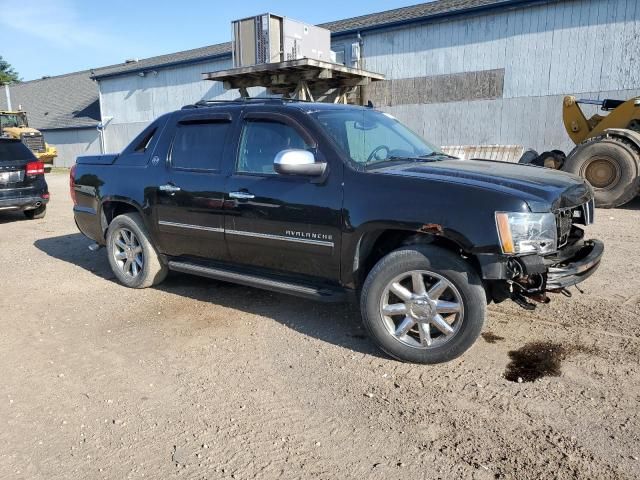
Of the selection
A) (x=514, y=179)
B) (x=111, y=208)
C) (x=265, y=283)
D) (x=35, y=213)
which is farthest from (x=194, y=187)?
(x=35, y=213)

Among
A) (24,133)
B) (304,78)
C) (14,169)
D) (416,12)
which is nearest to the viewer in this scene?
(14,169)

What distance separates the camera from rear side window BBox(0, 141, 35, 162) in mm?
9516

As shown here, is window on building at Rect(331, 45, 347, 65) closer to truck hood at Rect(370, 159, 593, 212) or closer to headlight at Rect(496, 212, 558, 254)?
truck hood at Rect(370, 159, 593, 212)

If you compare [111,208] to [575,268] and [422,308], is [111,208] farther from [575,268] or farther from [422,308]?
[575,268]

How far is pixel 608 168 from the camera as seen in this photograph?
10.5m

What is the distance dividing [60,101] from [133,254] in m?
37.0

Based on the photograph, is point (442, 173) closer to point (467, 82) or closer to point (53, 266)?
point (53, 266)

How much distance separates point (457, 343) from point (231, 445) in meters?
1.63

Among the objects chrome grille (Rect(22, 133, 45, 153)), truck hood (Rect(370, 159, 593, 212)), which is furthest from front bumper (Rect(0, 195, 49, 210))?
chrome grille (Rect(22, 133, 45, 153))

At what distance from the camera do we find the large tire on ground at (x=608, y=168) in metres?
10.2

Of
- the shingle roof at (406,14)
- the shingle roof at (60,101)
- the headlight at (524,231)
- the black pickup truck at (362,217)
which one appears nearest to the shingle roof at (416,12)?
the shingle roof at (406,14)

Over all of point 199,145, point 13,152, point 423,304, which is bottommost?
point 423,304

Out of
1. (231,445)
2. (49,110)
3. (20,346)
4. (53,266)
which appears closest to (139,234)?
(20,346)

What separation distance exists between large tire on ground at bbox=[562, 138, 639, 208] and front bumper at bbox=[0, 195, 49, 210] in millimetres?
10633
